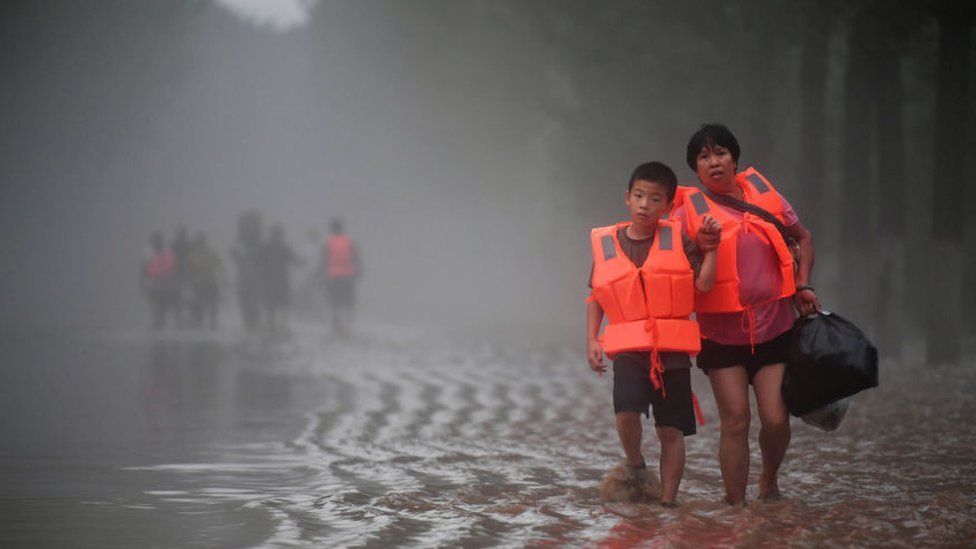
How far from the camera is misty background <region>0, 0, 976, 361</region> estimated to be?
17031 millimetres

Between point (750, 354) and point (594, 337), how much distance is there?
2.37 feet

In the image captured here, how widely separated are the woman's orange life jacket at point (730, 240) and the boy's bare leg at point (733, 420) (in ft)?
1.09

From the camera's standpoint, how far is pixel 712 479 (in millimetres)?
7320

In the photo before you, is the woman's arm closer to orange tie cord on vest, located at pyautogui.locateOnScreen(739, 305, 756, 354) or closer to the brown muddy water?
orange tie cord on vest, located at pyautogui.locateOnScreen(739, 305, 756, 354)

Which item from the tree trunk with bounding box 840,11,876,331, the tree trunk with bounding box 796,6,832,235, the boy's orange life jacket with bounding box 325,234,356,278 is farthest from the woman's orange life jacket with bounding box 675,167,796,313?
the boy's orange life jacket with bounding box 325,234,356,278

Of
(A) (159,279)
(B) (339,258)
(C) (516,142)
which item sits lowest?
(A) (159,279)

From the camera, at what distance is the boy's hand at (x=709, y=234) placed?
5781 mm

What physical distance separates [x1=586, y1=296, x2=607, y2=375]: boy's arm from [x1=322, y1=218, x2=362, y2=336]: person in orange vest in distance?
1788 cm

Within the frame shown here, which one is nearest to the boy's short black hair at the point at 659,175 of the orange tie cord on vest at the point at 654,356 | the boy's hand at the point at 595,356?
the orange tie cord on vest at the point at 654,356

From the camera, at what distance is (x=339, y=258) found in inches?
945

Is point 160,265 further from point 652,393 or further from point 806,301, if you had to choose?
point 806,301

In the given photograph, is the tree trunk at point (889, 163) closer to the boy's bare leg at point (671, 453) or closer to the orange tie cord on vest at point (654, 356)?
the boy's bare leg at point (671, 453)

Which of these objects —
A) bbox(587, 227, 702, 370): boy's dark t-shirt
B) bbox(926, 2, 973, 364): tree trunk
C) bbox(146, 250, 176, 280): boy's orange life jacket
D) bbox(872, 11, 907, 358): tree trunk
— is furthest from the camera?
bbox(146, 250, 176, 280): boy's orange life jacket

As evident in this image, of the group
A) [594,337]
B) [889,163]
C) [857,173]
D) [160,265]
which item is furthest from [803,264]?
[160,265]
